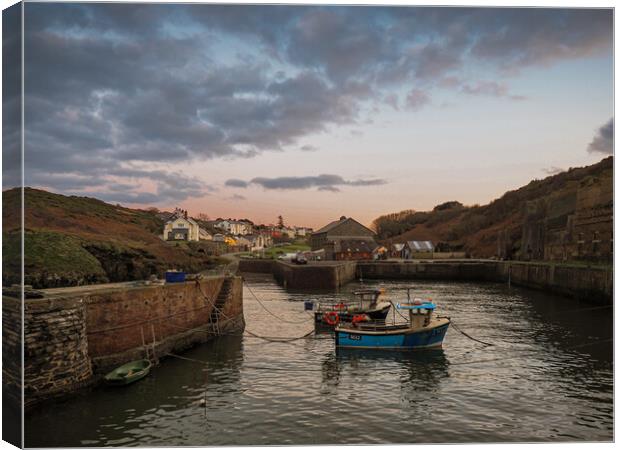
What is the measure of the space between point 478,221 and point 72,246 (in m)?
140

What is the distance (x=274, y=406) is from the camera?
17.2m

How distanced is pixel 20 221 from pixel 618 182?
15.7 meters

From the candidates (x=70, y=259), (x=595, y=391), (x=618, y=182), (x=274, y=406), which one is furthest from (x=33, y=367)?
(x=595, y=391)

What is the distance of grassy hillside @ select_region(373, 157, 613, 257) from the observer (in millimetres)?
120875

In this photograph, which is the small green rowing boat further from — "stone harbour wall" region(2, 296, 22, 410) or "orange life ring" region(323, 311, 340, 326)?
"orange life ring" region(323, 311, 340, 326)

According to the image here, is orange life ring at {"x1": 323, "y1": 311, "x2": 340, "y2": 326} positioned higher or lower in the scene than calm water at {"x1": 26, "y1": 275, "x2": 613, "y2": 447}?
higher

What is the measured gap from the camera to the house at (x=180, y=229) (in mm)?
106456

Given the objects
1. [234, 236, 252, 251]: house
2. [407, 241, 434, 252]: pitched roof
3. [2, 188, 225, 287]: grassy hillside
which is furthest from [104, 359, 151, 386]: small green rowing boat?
[234, 236, 252, 251]: house

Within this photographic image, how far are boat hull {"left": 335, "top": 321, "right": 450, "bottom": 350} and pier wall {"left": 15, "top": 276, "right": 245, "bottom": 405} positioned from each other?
7806 millimetres

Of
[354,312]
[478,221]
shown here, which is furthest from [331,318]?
[478,221]

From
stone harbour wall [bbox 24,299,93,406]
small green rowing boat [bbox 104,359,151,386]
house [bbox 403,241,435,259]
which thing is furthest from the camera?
house [bbox 403,241,435,259]

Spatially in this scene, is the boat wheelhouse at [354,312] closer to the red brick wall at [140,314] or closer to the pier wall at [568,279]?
the red brick wall at [140,314]

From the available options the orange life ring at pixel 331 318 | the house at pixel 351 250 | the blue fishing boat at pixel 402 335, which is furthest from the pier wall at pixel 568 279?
the house at pixel 351 250

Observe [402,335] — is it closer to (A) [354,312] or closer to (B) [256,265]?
(A) [354,312]
